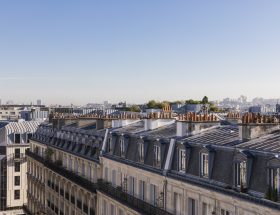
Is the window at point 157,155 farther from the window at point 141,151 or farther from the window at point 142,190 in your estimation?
the window at point 142,190

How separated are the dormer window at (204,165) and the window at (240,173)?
2.25 meters

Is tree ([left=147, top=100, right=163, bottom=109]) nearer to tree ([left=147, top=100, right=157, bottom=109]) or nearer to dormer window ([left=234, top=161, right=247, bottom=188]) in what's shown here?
tree ([left=147, top=100, right=157, bottom=109])

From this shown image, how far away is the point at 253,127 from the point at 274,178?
4.74 m

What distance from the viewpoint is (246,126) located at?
823 inches

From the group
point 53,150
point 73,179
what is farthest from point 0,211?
point 73,179

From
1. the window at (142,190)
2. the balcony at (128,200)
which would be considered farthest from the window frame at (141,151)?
the balcony at (128,200)

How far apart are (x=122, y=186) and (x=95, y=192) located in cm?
499

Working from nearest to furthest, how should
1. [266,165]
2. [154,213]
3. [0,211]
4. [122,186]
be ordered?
[266,165]
[154,213]
[122,186]
[0,211]

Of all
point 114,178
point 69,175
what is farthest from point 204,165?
point 69,175

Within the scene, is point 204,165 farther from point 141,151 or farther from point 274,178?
point 141,151

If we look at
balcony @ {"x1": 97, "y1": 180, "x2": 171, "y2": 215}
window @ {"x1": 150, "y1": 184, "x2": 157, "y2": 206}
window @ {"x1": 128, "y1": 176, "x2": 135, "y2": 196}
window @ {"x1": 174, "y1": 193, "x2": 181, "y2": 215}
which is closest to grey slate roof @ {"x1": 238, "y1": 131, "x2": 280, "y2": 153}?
window @ {"x1": 174, "y1": 193, "x2": 181, "y2": 215}

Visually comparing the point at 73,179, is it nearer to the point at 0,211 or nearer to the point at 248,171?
the point at 248,171

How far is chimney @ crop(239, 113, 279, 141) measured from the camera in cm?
2073

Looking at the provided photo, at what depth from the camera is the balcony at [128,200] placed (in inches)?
946
